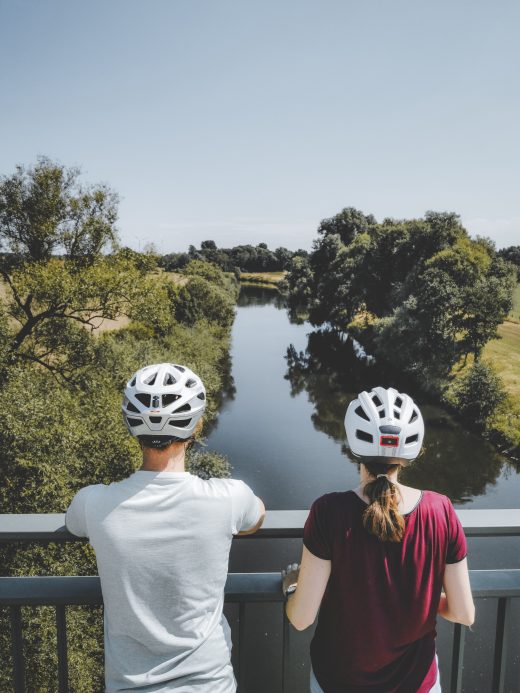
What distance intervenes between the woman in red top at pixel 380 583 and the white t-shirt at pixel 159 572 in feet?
1.20

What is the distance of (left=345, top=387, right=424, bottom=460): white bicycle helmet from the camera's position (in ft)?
7.36

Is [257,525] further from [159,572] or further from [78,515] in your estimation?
[78,515]

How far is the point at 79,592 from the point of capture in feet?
7.52

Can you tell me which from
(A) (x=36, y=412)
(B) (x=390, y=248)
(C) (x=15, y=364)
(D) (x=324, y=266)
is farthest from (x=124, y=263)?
(D) (x=324, y=266)

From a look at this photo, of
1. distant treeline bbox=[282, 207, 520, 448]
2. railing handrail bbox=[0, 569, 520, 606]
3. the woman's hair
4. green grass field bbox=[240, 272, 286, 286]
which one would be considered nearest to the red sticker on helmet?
the woman's hair

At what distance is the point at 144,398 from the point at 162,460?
12.2 inches

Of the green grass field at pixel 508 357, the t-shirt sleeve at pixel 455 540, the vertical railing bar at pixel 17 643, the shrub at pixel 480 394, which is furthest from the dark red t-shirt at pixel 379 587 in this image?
the green grass field at pixel 508 357

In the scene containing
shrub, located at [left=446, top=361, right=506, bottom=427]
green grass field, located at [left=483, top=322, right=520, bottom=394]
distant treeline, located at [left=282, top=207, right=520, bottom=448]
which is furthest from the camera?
green grass field, located at [left=483, top=322, right=520, bottom=394]

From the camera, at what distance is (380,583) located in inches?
79.0

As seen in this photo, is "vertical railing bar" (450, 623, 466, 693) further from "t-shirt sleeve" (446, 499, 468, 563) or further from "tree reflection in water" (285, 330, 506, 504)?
"tree reflection in water" (285, 330, 506, 504)

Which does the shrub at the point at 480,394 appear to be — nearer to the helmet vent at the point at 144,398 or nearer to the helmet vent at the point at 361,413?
the helmet vent at the point at 361,413

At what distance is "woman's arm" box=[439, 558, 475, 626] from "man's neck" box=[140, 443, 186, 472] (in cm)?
116

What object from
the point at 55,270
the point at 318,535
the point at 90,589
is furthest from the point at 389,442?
the point at 55,270

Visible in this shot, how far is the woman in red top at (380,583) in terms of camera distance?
2004mm
